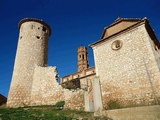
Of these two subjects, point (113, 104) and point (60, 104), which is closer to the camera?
point (113, 104)

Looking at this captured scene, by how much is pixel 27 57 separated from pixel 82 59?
3452cm

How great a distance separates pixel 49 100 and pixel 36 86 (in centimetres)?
245

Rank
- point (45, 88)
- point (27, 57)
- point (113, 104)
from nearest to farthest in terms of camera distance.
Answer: point (113, 104)
point (45, 88)
point (27, 57)

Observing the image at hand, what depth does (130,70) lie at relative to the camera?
11805mm

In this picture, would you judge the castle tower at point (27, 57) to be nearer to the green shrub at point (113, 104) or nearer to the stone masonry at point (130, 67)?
the stone masonry at point (130, 67)

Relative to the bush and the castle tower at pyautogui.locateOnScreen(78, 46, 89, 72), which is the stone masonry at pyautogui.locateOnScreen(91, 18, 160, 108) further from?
the castle tower at pyautogui.locateOnScreen(78, 46, 89, 72)

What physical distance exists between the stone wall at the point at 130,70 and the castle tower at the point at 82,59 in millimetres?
35783

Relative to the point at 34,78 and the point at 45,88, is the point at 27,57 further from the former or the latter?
the point at 45,88

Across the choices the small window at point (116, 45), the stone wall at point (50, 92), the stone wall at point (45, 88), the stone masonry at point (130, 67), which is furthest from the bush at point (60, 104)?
the small window at point (116, 45)

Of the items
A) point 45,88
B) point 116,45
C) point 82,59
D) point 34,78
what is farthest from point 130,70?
point 82,59

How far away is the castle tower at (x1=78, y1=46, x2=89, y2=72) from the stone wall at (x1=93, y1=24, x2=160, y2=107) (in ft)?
117

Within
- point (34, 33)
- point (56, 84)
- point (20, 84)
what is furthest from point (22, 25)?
point (56, 84)

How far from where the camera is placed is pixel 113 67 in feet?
42.1

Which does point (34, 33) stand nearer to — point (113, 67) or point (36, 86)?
point (36, 86)
